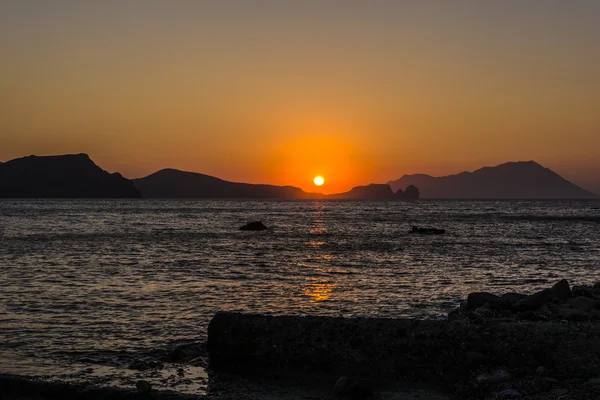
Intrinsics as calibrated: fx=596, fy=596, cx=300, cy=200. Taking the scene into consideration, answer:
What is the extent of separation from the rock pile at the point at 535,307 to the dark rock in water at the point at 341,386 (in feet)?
15.6

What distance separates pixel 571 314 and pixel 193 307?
1133 centimetres

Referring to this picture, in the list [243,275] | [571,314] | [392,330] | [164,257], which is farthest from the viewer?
[164,257]

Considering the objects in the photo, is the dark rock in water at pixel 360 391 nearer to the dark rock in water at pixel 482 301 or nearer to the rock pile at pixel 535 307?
the rock pile at pixel 535 307

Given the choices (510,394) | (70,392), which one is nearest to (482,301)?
(510,394)

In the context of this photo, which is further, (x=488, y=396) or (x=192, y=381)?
(x=192, y=381)

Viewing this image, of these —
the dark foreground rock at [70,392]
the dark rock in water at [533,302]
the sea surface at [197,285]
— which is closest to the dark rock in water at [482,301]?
the dark rock in water at [533,302]

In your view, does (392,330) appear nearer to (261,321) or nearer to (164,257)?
(261,321)

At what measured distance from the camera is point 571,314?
15883mm

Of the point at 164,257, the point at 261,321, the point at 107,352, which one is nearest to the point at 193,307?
the point at 107,352

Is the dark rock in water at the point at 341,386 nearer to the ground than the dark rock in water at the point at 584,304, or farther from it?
nearer to the ground

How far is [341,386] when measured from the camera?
35.7 ft

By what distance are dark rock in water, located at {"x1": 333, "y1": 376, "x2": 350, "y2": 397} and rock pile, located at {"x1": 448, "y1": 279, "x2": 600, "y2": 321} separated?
4758 mm

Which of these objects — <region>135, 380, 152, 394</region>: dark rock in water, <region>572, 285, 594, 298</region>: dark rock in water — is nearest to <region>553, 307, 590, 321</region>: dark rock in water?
<region>572, 285, 594, 298</region>: dark rock in water

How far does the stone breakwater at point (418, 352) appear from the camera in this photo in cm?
1089
